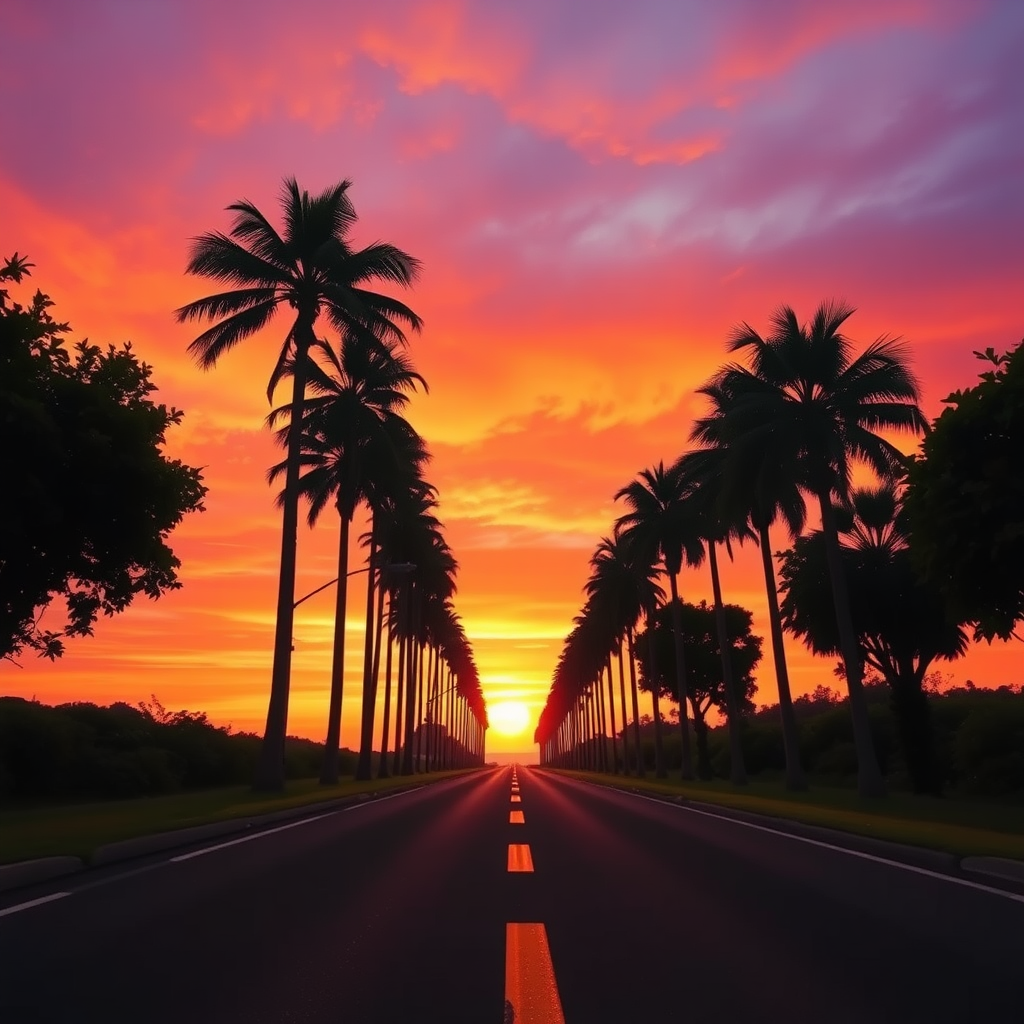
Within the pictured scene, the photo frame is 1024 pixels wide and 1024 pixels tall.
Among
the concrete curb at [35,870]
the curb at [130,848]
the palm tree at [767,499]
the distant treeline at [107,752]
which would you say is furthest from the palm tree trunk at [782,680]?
the concrete curb at [35,870]

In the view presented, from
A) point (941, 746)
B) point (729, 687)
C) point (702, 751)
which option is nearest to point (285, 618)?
point (729, 687)

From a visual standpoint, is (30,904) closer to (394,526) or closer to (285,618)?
(285,618)

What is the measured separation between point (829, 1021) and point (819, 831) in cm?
1262

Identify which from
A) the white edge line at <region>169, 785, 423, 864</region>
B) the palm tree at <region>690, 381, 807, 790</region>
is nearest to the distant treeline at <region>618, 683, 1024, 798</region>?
the palm tree at <region>690, 381, 807, 790</region>

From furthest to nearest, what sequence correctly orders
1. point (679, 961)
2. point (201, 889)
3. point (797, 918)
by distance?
1. point (201, 889)
2. point (797, 918)
3. point (679, 961)

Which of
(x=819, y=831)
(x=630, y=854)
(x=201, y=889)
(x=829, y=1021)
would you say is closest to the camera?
(x=829, y=1021)

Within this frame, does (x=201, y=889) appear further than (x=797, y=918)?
Yes

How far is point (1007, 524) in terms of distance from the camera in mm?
17297

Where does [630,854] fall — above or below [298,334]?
below

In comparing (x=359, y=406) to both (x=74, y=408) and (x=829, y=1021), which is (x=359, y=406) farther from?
(x=829, y=1021)

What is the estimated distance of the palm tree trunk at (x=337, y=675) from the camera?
39688mm

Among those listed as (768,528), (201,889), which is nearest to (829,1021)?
(201,889)

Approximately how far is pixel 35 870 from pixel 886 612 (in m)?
36.9

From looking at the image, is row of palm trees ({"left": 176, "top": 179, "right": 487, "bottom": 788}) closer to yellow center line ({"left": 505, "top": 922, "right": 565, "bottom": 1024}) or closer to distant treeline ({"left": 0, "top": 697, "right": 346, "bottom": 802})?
distant treeline ({"left": 0, "top": 697, "right": 346, "bottom": 802})
